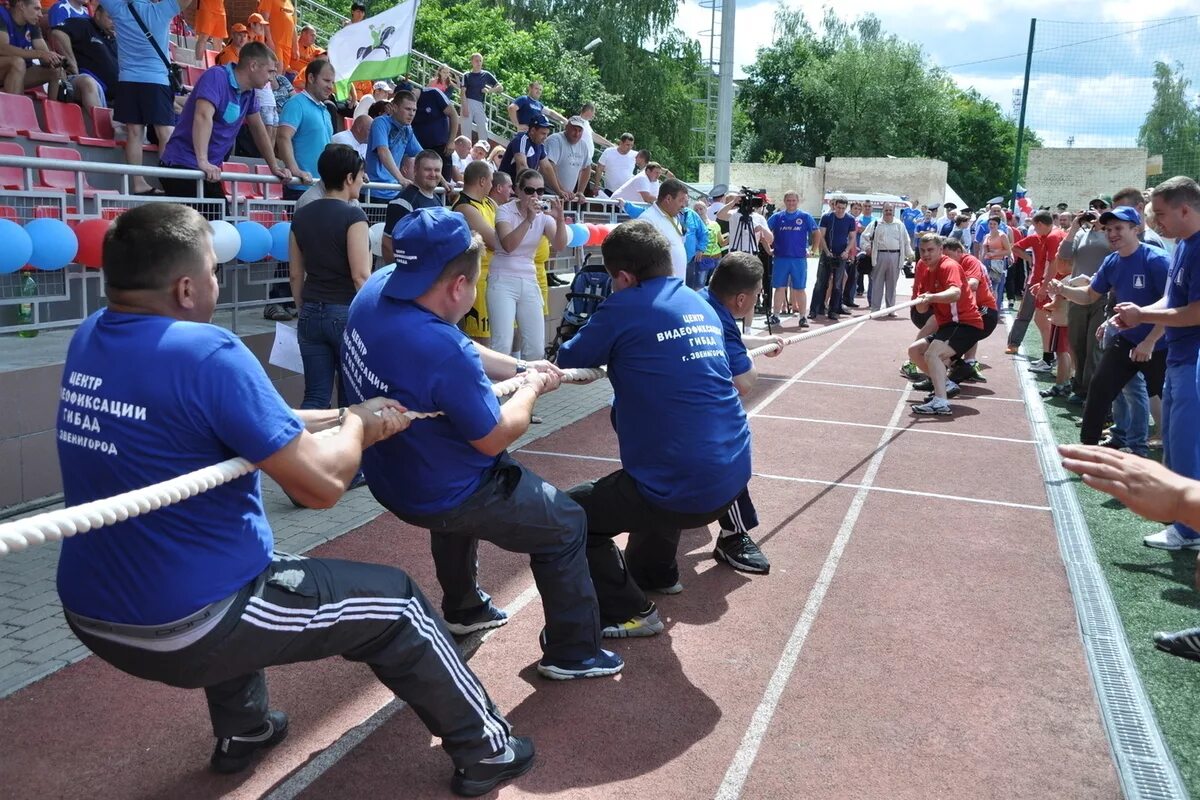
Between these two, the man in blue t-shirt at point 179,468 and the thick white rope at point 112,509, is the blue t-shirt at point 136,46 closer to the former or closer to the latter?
the man in blue t-shirt at point 179,468

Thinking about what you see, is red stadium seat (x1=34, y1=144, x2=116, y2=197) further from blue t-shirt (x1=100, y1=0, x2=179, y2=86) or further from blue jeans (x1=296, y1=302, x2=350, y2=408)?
blue jeans (x1=296, y1=302, x2=350, y2=408)

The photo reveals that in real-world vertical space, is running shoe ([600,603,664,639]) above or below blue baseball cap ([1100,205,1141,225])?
below

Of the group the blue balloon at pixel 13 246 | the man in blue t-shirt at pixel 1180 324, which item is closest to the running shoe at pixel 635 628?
the man in blue t-shirt at pixel 1180 324

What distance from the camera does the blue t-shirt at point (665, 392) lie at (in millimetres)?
4492

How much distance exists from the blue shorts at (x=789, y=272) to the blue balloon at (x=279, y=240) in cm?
1097

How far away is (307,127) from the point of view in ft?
29.2

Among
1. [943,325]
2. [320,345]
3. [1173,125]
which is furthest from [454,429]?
[1173,125]

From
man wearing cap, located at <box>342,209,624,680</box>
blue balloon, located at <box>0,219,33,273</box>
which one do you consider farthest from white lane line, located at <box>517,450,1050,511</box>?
blue balloon, located at <box>0,219,33,273</box>

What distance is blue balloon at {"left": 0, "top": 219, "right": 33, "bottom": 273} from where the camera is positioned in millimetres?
5656

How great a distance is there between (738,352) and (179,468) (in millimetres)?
3233

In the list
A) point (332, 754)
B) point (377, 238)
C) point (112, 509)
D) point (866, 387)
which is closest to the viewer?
point (112, 509)

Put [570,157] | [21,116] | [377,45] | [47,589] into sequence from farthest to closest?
[570,157] → [377,45] → [21,116] → [47,589]

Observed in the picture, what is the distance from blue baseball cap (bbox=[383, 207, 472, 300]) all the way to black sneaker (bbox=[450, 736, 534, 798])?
5.28 feet

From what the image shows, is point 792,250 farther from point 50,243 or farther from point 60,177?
point 50,243
